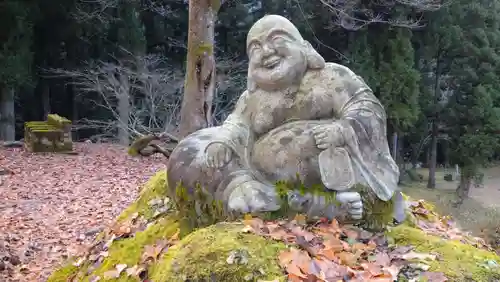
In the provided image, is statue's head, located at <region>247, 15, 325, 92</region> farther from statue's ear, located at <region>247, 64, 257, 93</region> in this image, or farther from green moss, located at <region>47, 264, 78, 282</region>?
green moss, located at <region>47, 264, 78, 282</region>

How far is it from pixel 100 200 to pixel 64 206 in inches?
21.2

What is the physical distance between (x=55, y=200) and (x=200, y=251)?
541 cm

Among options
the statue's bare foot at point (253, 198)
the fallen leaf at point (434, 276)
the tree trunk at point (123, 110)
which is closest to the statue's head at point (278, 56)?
the statue's bare foot at point (253, 198)

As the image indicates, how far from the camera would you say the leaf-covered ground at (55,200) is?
5702mm

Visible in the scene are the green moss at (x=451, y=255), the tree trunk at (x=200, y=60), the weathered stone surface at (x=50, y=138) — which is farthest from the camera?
the weathered stone surface at (x=50, y=138)

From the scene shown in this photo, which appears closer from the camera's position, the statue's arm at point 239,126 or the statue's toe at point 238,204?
the statue's toe at point 238,204

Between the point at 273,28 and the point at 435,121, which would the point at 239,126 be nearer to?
the point at 273,28

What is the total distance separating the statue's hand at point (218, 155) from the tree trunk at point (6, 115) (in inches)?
512

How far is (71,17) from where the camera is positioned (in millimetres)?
15812

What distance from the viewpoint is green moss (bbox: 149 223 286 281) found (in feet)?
9.70

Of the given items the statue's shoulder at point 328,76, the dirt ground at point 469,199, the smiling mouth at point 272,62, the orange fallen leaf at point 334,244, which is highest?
the smiling mouth at point 272,62

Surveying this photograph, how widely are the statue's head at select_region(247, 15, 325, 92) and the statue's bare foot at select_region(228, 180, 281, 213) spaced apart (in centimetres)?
74

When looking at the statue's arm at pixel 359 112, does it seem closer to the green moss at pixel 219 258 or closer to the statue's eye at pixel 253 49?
the statue's eye at pixel 253 49

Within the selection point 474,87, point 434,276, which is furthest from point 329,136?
point 474,87
